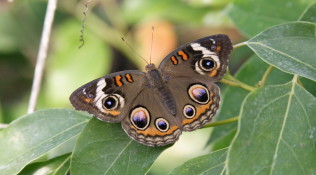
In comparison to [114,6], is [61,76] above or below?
below

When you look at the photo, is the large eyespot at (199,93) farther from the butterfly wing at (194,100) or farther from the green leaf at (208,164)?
the green leaf at (208,164)

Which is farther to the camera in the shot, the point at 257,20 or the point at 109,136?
the point at 257,20

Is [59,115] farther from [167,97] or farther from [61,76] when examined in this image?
[61,76]

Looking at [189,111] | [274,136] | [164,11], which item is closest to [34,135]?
[189,111]

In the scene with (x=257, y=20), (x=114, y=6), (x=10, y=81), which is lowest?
(x=10, y=81)

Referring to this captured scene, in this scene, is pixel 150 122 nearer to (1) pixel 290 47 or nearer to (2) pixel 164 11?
(1) pixel 290 47

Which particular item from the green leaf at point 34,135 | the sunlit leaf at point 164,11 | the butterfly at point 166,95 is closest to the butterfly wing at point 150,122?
the butterfly at point 166,95

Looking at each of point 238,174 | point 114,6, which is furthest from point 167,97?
point 114,6
